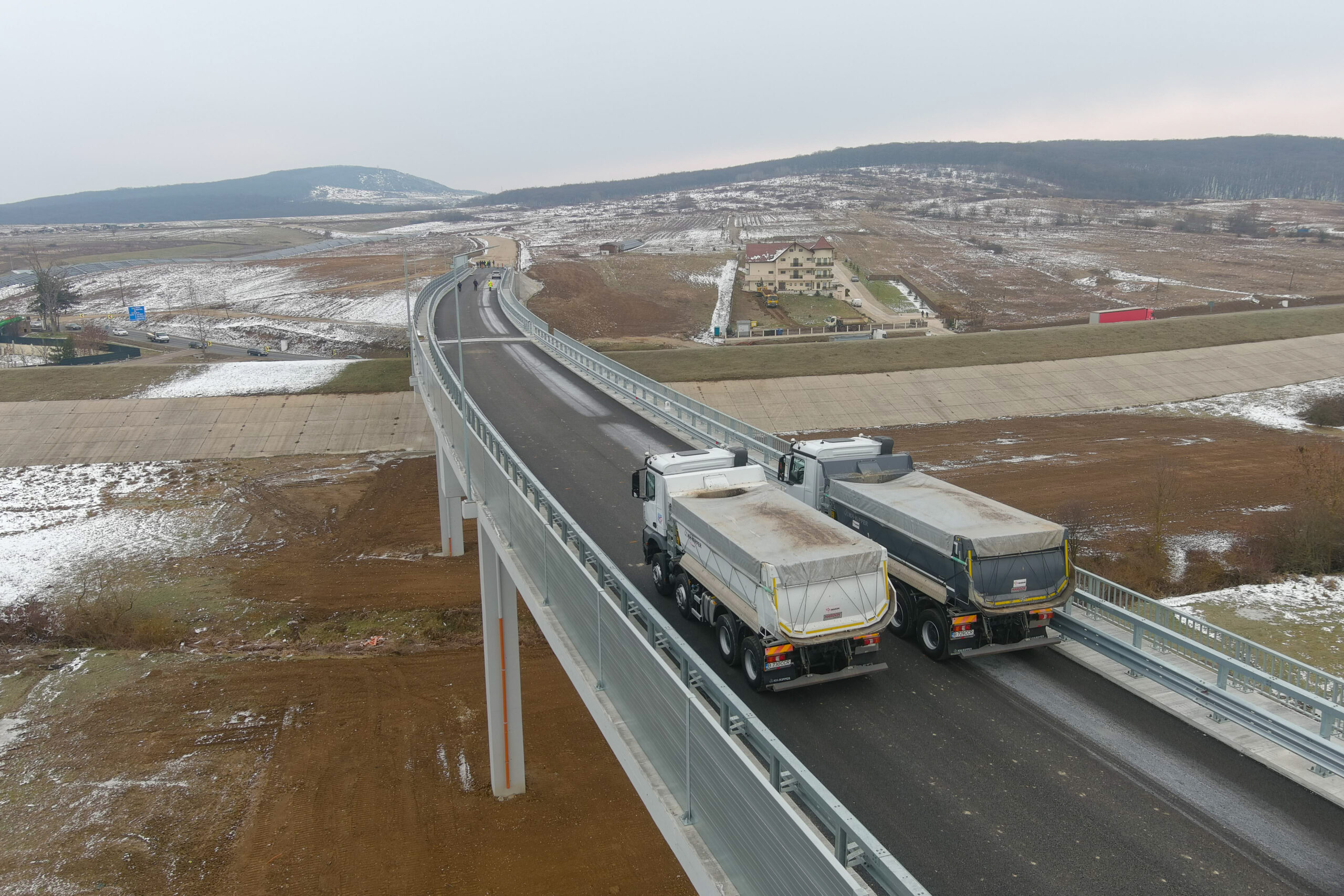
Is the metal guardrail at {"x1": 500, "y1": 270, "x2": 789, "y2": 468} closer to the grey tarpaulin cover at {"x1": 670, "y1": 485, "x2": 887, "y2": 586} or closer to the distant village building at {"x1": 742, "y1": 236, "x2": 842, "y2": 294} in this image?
the grey tarpaulin cover at {"x1": 670, "y1": 485, "x2": 887, "y2": 586}

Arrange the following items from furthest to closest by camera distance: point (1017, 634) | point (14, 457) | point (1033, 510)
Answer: point (14, 457) < point (1033, 510) < point (1017, 634)

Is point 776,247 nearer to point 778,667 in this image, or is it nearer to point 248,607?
point 248,607

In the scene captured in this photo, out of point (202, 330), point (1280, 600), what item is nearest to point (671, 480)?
point (1280, 600)

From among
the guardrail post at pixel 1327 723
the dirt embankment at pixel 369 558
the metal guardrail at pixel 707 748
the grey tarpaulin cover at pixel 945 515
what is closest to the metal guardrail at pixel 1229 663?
the guardrail post at pixel 1327 723

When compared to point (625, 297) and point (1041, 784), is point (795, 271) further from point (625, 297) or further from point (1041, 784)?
point (1041, 784)

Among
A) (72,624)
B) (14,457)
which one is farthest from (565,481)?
(14,457)

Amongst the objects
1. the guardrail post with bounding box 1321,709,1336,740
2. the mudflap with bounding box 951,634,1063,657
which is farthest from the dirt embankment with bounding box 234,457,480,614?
the guardrail post with bounding box 1321,709,1336,740
